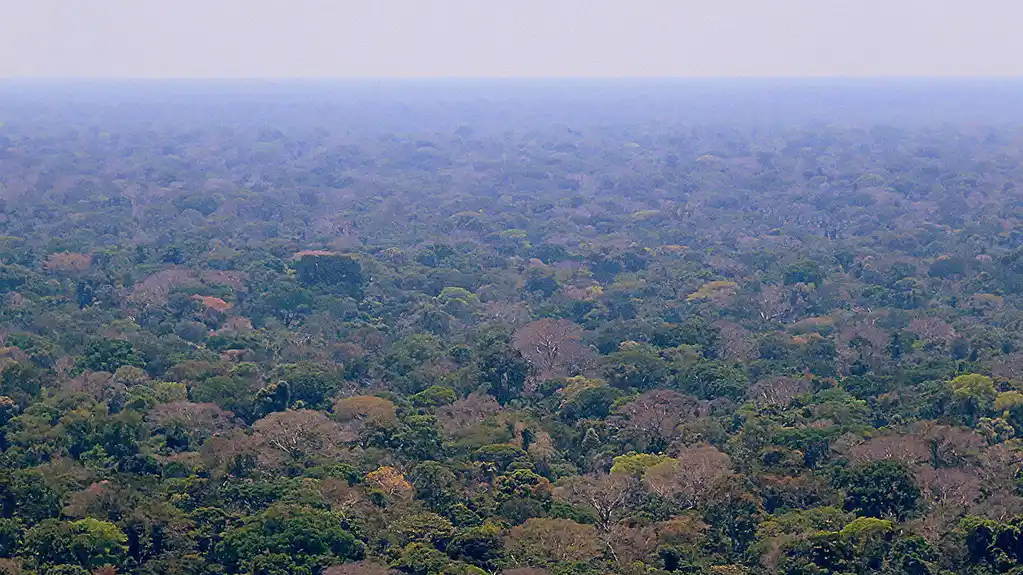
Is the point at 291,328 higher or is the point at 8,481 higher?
the point at 8,481

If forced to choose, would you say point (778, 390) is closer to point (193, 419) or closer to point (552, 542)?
point (552, 542)

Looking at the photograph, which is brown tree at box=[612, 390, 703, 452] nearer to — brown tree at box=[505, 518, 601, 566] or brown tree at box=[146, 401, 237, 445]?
brown tree at box=[505, 518, 601, 566]

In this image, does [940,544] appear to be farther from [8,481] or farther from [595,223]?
[595,223]

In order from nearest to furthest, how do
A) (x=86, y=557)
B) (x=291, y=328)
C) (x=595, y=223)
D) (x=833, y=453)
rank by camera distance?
(x=86, y=557), (x=833, y=453), (x=291, y=328), (x=595, y=223)

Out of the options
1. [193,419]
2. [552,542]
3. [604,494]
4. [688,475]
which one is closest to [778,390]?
[688,475]

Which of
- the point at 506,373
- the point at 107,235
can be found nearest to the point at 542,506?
the point at 506,373

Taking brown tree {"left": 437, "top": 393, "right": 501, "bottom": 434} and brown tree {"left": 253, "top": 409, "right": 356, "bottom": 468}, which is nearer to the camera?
brown tree {"left": 253, "top": 409, "right": 356, "bottom": 468}

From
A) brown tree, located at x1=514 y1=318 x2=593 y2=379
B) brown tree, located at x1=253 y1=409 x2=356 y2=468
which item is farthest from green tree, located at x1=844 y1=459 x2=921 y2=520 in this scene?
brown tree, located at x1=514 y1=318 x2=593 y2=379

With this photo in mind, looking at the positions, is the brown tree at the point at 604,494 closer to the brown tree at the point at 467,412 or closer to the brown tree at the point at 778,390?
the brown tree at the point at 467,412
